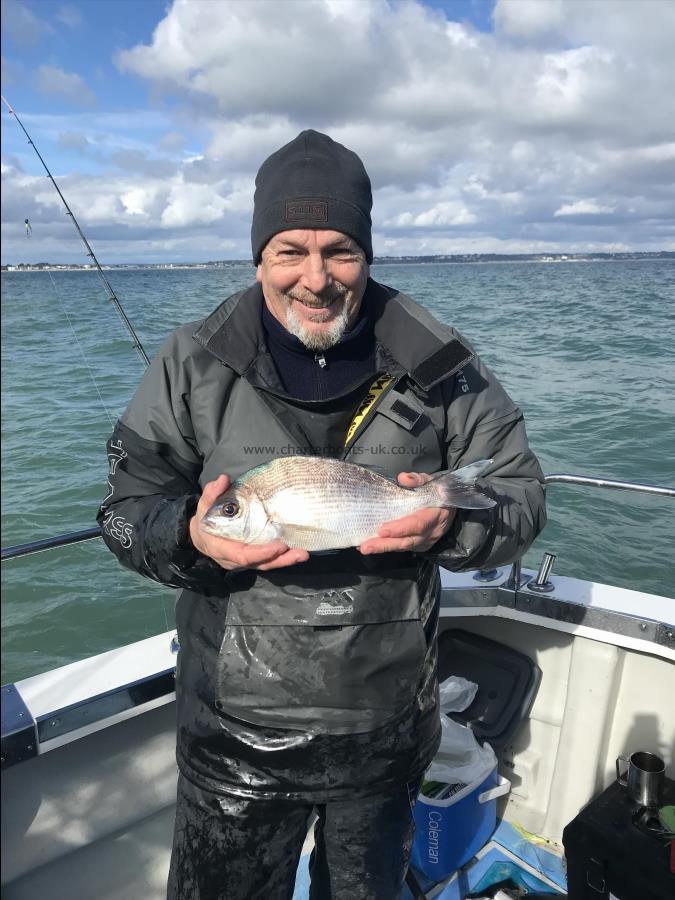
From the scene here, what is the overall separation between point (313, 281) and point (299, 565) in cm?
97

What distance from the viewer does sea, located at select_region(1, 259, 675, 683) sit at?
8.25 m

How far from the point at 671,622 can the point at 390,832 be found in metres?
1.77

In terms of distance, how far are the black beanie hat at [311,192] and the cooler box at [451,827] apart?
8.85 feet

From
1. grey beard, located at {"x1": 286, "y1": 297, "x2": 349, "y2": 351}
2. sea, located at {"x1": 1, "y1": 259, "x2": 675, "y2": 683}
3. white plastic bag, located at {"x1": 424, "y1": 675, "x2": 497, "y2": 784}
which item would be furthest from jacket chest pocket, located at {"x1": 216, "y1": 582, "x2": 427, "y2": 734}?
sea, located at {"x1": 1, "y1": 259, "x2": 675, "y2": 683}

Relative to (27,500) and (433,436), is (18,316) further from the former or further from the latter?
(433,436)

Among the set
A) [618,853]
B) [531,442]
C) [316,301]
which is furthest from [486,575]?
[531,442]

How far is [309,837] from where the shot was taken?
141 inches

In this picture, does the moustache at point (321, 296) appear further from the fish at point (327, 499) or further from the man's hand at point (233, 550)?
the man's hand at point (233, 550)

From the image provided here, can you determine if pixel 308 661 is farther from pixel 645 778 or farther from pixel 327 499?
pixel 645 778

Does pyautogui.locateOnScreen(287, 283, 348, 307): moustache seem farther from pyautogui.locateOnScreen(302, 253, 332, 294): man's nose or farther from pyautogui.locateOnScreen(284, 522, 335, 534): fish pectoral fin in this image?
pyautogui.locateOnScreen(284, 522, 335, 534): fish pectoral fin

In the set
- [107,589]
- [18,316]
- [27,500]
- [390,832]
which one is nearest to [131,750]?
[390,832]

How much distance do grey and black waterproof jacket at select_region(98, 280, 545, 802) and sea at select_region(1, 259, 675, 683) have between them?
539 cm

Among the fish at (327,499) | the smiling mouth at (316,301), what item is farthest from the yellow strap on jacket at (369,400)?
the smiling mouth at (316,301)

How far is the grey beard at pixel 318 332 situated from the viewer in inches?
91.0
